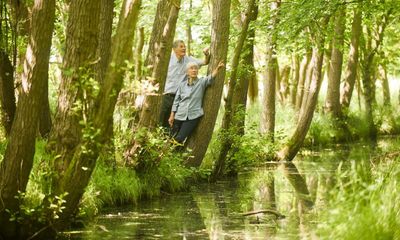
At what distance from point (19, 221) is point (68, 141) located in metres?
0.98

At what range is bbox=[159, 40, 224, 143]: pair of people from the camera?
42.6ft

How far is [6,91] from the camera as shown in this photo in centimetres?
1067

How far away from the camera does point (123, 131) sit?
1152 cm

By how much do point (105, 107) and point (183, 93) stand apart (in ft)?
19.6

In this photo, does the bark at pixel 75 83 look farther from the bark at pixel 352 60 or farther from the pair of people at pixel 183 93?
the bark at pixel 352 60

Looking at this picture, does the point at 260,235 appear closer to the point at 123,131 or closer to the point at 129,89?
the point at 129,89

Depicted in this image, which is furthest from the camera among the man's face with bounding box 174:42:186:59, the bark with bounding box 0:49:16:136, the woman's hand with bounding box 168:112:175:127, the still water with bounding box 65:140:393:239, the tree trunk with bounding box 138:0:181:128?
the man's face with bounding box 174:42:186:59

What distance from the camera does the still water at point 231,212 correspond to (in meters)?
8.59

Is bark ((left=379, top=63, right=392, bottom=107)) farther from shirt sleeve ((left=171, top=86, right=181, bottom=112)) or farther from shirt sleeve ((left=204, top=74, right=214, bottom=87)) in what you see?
shirt sleeve ((left=171, top=86, right=181, bottom=112))

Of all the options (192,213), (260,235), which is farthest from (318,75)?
(260,235)

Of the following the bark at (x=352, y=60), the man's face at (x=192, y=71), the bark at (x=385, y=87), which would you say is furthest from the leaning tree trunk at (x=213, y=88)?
the bark at (x=385, y=87)

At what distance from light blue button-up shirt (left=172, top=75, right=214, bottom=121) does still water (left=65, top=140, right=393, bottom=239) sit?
4.24 feet

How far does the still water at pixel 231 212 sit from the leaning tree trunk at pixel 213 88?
28.7 inches

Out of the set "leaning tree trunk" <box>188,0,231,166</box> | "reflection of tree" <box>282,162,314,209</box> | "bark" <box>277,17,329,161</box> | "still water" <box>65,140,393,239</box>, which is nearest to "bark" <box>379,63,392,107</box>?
"bark" <box>277,17,329,161</box>
